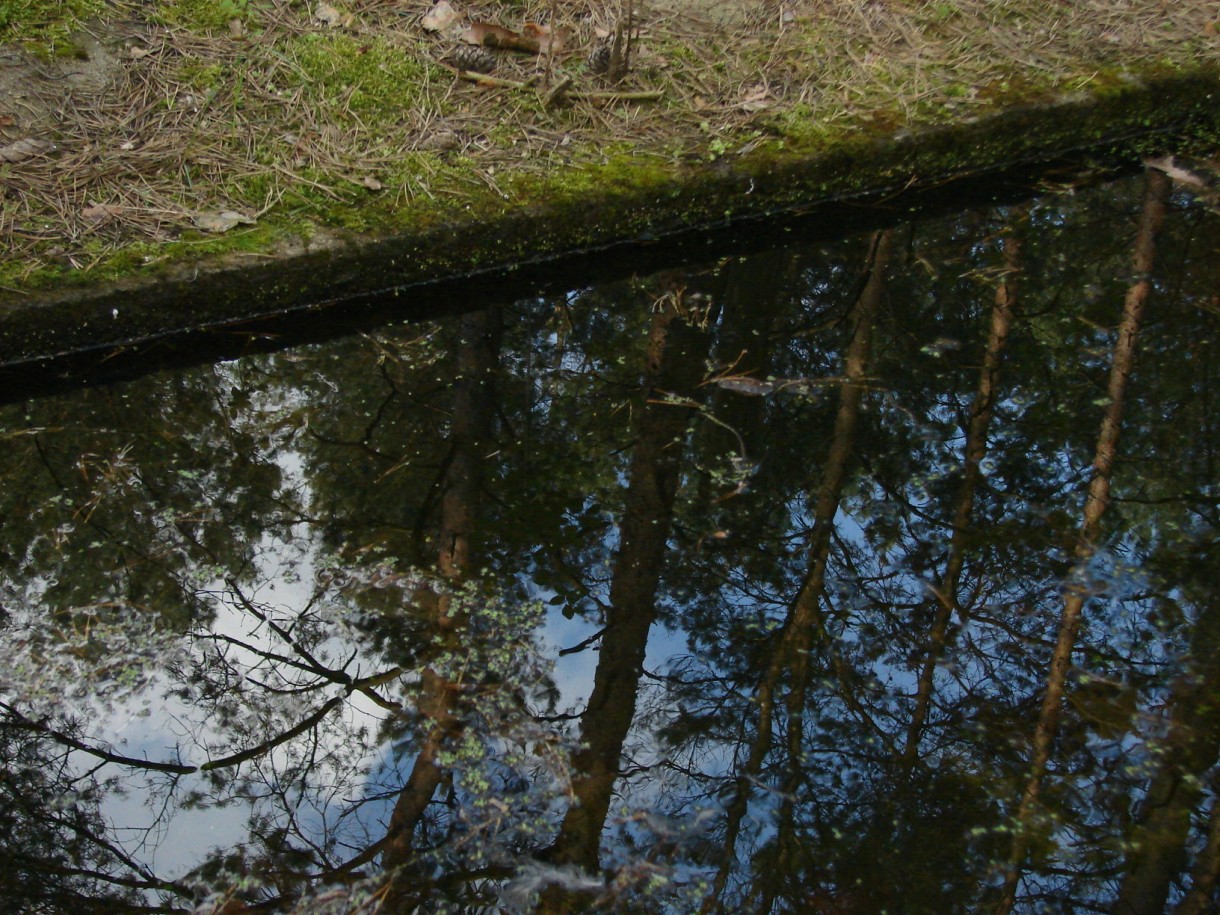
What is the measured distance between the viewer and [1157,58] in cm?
480

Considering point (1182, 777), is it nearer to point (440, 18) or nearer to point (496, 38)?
point (496, 38)

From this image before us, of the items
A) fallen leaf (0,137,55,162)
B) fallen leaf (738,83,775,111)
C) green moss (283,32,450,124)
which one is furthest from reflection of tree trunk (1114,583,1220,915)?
fallen leaf (0,137,55,162)

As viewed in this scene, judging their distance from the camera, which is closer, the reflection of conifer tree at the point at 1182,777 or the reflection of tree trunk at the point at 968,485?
the reflection of conifer tree at the point at 1182,777

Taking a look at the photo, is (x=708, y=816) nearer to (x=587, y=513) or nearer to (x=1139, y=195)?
(x=587, y=513)

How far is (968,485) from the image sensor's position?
3461 millimetres

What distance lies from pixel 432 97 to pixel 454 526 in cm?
208

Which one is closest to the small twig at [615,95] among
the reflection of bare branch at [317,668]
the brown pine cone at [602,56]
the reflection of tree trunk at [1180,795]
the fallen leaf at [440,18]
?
the brown pine cone at [602,56]

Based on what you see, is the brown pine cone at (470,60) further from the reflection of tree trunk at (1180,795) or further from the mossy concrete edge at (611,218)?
the reflection of tree trunk at (1180,795)

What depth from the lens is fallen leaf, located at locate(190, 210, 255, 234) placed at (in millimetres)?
3795

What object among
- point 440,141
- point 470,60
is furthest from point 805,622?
point 470,60

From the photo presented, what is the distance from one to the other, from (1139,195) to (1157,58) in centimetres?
72

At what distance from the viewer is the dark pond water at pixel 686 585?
2459mm

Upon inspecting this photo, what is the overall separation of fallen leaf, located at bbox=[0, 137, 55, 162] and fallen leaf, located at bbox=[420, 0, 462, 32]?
1660 millimetres

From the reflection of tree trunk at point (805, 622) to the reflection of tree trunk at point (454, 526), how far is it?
2.48 feet
